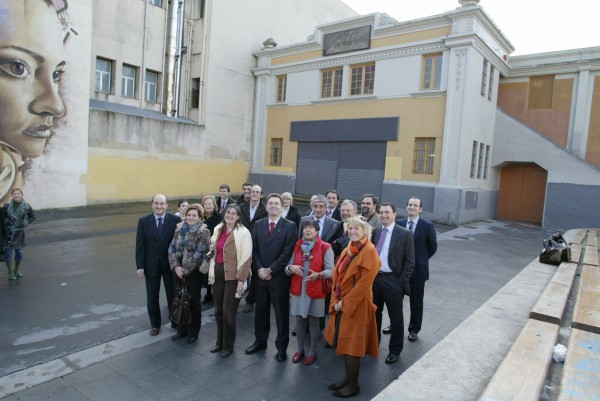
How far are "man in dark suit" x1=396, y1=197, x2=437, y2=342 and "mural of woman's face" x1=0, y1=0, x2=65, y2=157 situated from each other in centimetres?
→ 1433

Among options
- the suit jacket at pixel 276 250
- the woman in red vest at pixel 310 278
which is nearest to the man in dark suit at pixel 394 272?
the woman in red vest at pixel 310 278

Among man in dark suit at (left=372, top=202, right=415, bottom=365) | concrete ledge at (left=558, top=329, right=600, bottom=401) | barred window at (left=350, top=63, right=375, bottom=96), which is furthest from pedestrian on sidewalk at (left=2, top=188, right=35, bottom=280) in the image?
barred window at (left=350, top=63, right=375, bottom=96)

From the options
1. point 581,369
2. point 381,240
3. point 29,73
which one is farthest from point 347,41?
point 581,369

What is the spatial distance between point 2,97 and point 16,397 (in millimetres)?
13152

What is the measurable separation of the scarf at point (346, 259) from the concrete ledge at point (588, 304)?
9.91 ft

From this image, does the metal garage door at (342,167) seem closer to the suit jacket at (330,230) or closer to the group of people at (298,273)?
the suit jacket at (330,230)

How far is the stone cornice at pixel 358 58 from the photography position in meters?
17.2

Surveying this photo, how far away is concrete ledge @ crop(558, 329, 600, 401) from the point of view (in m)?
3.30

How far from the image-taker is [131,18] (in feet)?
62.3

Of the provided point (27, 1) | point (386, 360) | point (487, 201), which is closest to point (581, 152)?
point (487, 201)

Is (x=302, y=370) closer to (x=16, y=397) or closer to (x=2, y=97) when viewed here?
(x=16, y=397)

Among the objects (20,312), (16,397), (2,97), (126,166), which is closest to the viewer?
(16,397)

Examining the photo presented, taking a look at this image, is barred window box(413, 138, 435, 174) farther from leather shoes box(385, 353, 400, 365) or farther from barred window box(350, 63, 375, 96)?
leather shoes box(385, 353, 400, 365)

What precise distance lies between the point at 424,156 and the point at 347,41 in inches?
281
